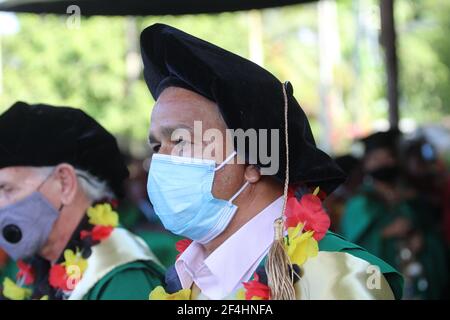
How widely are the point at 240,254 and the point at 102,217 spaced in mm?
1358

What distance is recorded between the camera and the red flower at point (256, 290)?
247 cm

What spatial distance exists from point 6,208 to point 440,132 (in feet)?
49.1

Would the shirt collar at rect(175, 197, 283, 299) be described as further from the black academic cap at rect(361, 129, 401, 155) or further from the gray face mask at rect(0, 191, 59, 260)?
the black academic cap at rect(361, 129, 401, 155)

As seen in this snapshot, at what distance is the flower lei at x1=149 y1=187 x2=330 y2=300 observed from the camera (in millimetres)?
2486

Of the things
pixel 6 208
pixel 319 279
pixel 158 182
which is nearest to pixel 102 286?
pixel 6 208

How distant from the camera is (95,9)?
17.0 feet

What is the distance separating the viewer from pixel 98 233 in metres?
3.81

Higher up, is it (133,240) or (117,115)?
(133,240)

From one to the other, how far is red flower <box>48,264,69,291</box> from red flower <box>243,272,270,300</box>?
1.41 meters

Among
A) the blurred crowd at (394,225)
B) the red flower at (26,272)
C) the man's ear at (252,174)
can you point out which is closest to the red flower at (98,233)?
the red flower at (26,272)

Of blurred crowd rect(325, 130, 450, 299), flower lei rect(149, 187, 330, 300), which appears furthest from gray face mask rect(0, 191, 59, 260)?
blurred crowd rect(325, 130, 450, 299)

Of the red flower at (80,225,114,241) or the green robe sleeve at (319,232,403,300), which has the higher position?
the green robe sleeve at (319,232,403,300)

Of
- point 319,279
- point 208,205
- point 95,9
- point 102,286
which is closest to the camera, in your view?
point 319,279

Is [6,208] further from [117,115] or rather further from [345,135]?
[345,135]
